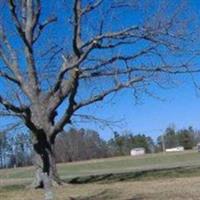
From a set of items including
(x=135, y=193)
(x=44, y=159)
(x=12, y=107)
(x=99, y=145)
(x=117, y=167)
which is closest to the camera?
(x=135, y=193)

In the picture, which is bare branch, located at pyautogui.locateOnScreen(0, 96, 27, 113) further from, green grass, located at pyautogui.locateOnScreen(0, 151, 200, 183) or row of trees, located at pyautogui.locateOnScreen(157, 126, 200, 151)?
row of trees, located at pyautogui.locateOnScreen(157, 126, 200, 151)

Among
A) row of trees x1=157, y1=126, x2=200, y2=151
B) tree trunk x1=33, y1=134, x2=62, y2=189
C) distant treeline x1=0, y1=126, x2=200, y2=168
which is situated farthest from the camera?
row of trees x1=157, y1=126, x2=200, y2=151

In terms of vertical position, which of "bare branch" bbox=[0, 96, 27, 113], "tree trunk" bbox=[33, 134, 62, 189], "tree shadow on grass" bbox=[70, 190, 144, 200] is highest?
"bare branch" bbox=[0, 96, 27, 113]

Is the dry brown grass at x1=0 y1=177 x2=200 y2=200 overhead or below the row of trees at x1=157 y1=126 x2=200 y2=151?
below

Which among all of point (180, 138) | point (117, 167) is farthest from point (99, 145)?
point (117, 167)

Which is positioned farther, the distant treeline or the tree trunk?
the distant treeline

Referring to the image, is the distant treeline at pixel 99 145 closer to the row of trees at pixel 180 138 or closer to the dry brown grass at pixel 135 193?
the row of trees at pixel 180 138

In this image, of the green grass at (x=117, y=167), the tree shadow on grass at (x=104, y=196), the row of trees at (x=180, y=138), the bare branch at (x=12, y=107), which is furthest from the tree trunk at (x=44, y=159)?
the row of trees at (x=180, y=138)

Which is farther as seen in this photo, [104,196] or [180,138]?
[180,138]

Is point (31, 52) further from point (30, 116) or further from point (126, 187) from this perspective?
point (126, 187)

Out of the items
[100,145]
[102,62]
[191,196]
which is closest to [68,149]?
[100,145]

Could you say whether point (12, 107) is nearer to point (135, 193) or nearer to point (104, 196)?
point (104, 196)

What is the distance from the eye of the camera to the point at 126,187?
1842 centimetres

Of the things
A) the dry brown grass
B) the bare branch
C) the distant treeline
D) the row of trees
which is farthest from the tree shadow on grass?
the row of trees
